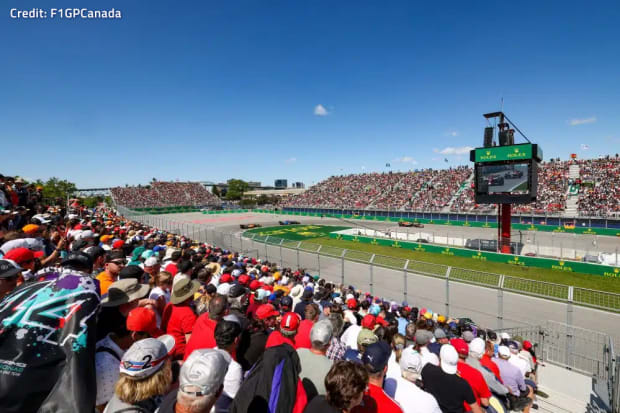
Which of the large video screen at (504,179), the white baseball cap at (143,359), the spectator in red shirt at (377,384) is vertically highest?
the large video screen at (504,179)

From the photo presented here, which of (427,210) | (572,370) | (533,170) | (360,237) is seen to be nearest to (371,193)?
(427,210)

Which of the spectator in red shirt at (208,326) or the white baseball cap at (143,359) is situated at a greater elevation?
the white baseball cap at (143,359)

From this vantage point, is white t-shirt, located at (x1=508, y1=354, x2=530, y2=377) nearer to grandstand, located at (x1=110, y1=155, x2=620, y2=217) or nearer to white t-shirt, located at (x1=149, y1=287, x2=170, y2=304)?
white t-shirt, located at (x1=149, y1=287, x2=170, y2=304)

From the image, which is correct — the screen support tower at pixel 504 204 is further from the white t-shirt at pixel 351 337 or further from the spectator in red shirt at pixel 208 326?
the spectator in red shirt at pixel 208 326

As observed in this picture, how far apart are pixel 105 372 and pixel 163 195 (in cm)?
8296

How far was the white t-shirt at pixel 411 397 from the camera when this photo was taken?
2.55 m

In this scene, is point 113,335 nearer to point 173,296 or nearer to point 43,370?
point 43,370

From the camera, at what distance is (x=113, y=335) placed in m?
2.51

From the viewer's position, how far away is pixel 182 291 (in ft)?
13.7

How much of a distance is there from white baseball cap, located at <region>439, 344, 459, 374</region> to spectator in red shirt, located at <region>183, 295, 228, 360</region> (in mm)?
2490

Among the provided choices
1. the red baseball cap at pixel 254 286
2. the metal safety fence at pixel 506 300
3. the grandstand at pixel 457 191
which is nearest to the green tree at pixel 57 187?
the grandstand at pixel 457 191

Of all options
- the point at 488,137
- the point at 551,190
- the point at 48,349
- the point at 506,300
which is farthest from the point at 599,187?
the point at 48,349

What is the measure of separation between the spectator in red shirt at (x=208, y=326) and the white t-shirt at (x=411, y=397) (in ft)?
6.45

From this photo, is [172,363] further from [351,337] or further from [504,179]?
[504,179]
